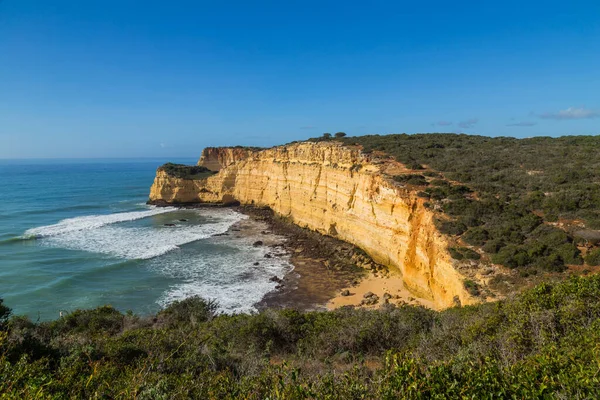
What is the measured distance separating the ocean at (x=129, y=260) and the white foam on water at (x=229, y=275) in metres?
0.06

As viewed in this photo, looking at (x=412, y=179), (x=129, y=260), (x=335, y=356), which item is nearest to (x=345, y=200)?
(x=412, y=179)

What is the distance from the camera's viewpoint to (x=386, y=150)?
3206cm

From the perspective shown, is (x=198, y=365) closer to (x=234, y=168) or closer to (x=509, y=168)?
(x=509, y=168)

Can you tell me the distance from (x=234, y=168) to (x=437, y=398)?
4365 centimetres

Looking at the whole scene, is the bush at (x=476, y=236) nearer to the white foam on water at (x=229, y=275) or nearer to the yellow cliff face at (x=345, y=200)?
the yellow cliff face at (x=345, y=200)

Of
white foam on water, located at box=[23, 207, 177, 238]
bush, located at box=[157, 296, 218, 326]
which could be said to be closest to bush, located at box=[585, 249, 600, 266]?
bush, located at box=[157, 296, 218, 326]

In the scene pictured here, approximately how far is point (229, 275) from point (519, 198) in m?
18.8

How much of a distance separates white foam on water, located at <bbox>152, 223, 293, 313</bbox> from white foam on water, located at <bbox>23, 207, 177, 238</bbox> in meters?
16.0

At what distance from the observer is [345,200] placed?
1125 inches

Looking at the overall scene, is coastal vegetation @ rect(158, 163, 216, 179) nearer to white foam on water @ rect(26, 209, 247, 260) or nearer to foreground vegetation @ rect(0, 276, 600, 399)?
white foam on water @ rect(26, 209, 247, 260)

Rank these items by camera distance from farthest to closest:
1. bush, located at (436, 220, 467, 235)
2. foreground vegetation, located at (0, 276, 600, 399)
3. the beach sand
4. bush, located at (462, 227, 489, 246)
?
the beach sand < bush, located at (436, 220, 467, 235) < bush, located at (462, 227, 489, 246) < foreground vegetation, located at (0, 276, 600, 399)

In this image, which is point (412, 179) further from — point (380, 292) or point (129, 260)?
point (129, 260)

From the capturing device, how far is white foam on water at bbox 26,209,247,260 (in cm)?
2850

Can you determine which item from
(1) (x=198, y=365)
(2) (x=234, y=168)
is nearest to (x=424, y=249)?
(1) (x=198, y=365)
